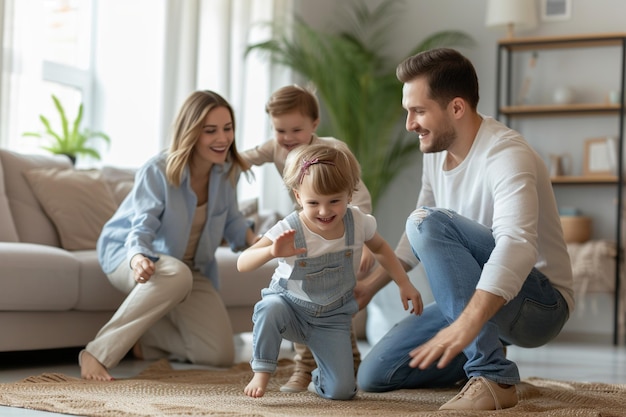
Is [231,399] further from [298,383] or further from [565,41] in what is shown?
[565,41]

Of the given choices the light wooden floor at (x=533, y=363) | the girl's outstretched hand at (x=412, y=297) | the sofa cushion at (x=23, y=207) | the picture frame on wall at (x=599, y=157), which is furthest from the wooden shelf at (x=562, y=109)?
the girl's outstretched hand at (x=412, y=297)

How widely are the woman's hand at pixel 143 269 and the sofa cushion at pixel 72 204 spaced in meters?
1.04

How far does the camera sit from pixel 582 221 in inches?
214

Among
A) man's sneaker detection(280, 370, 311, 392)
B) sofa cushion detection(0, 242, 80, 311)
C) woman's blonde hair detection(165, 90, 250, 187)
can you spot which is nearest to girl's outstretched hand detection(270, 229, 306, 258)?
man's sneaker detection(280, 370, 311, 392)

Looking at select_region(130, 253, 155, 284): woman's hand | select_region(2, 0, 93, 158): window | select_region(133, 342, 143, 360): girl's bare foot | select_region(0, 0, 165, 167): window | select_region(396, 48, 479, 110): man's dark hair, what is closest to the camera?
select_region(396, 48, 479, 110): man's dark hair

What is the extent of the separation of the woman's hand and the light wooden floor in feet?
1.29

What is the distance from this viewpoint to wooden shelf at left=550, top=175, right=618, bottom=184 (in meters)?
5.41

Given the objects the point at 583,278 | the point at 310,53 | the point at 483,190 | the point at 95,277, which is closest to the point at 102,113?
the point at 310,53

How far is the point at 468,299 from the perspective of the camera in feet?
7.03

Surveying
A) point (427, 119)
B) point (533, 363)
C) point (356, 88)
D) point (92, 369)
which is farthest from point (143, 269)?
point (356, 88)

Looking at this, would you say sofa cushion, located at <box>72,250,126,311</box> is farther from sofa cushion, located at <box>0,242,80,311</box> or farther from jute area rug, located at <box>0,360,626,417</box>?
jute area rug, located at <box>0,360,626,417</box>

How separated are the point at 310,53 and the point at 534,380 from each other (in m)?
3.24

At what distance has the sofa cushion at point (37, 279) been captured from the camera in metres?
2.91

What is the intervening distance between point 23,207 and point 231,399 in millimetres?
1701
